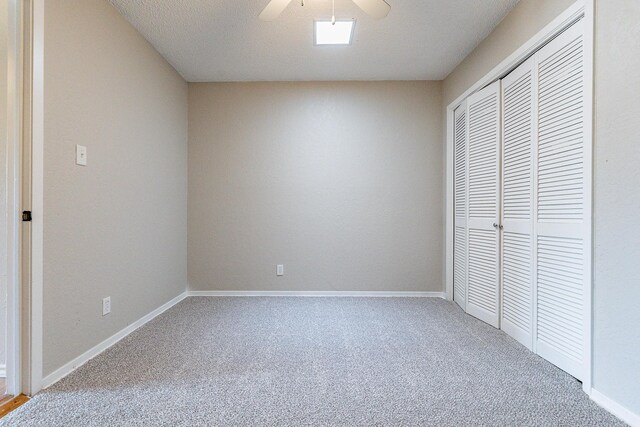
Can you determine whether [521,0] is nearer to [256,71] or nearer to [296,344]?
[256,71]

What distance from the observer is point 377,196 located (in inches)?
152

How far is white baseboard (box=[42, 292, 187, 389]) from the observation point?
185 cm

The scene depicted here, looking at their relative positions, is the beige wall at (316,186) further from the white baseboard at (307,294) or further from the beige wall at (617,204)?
the beige wall at (617,204)

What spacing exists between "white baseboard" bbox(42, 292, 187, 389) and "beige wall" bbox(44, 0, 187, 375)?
0.12ft

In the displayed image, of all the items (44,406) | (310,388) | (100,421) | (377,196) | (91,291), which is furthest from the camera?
(377,196)

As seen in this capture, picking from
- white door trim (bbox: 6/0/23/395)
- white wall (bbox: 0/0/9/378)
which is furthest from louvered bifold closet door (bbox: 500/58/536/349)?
white wall (bbox: 0/0/9/378)

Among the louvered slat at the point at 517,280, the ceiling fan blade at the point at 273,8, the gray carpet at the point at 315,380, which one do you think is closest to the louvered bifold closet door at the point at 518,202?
the louvered slat at the point at 517,280

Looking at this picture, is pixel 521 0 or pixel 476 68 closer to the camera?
pixel 521 0

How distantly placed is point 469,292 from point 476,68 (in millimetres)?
2006

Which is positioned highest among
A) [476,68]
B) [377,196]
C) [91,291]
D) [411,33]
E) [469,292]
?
[411,33]

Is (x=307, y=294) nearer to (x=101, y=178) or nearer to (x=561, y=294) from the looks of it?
(x=101, y=178)

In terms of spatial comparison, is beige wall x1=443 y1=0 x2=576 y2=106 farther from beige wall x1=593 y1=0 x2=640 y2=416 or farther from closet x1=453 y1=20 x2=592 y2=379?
beige wall x1=593 y1=0 x2=640 y2=416

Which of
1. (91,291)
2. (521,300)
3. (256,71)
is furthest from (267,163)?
(521,300)

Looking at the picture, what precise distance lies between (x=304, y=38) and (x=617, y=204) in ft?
7.98
